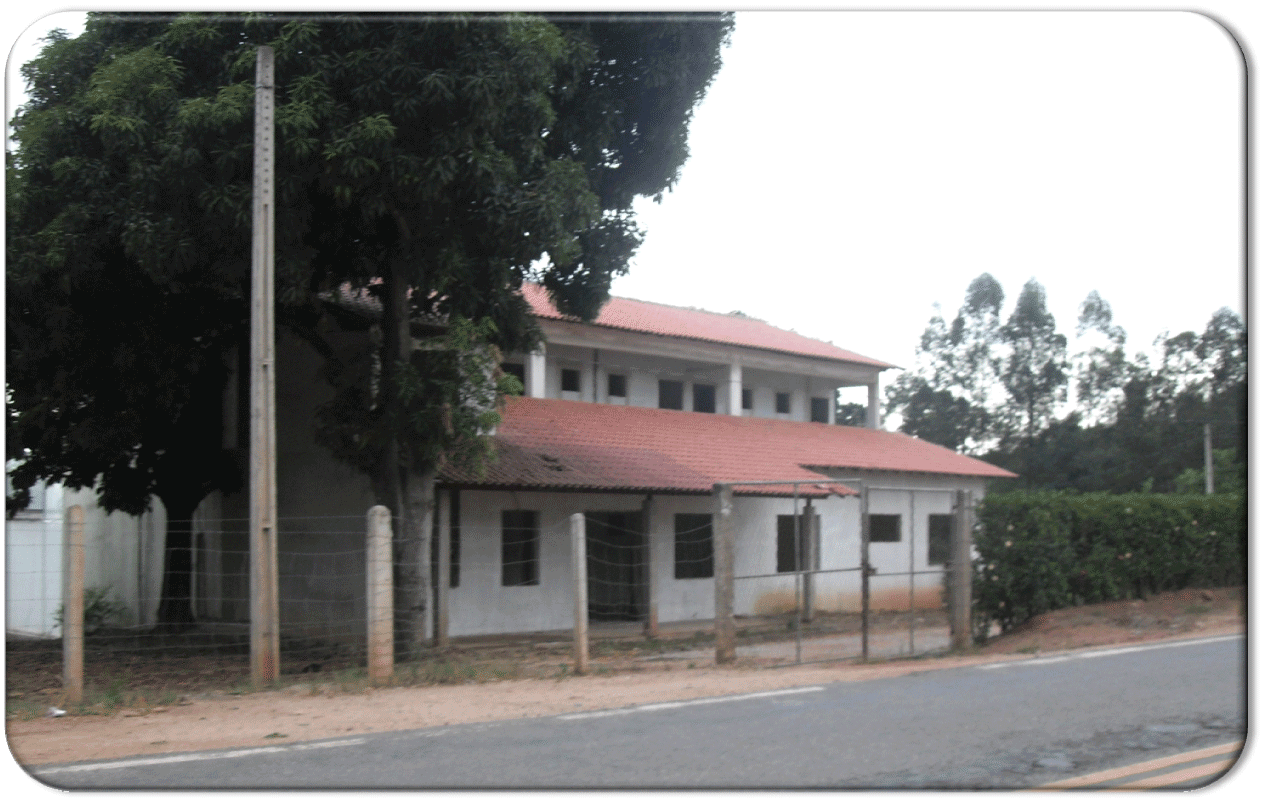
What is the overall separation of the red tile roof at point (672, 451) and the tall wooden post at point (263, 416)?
5.49m

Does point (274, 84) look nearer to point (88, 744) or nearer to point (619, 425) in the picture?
point (88, 744)

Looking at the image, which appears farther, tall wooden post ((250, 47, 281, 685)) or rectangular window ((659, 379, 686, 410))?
rectangular window ((659, 379, 686, 410))

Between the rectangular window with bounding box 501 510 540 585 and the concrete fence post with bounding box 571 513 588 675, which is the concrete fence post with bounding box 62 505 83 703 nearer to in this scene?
the concrete fence post with bounding box 571 513 588 675

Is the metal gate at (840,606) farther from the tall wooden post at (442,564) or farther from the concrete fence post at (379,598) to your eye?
the tall wooden post at (442,564)

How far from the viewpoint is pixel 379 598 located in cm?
1007

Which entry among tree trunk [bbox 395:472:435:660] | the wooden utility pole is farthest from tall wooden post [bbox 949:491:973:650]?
tree trunk [bbox 395:472:435:660]

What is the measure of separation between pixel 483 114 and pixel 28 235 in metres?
5.03

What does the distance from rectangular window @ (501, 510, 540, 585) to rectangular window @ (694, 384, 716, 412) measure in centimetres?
695

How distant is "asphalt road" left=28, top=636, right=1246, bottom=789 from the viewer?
20.6 ft

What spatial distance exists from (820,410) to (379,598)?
61.2 ft

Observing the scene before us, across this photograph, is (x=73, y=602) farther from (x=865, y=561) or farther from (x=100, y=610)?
(x=100, y=610)

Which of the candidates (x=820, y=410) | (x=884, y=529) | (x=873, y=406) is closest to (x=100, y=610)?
(x=884, y=529)

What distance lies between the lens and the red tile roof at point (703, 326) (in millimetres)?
21844

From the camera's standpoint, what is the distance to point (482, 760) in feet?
21.8
